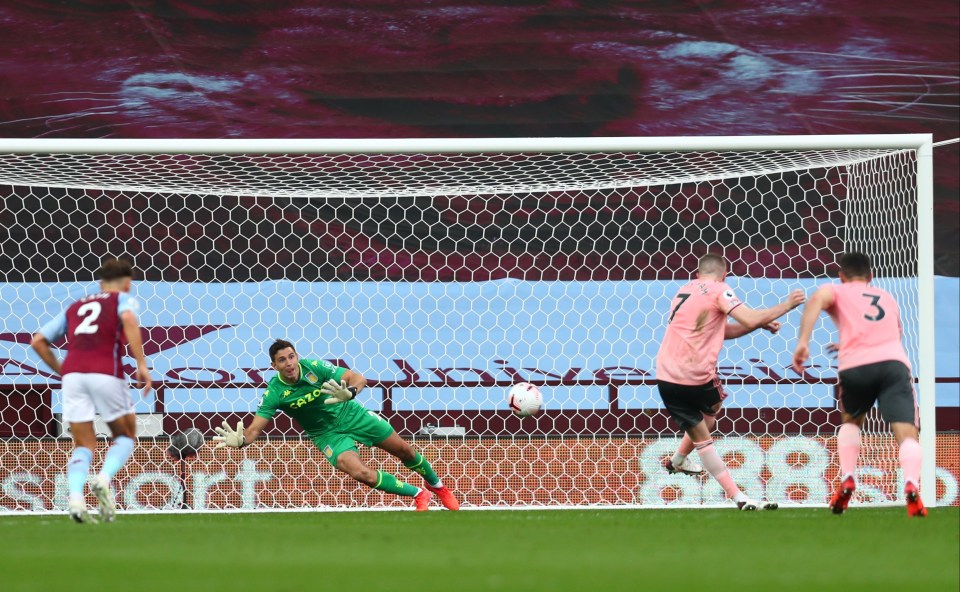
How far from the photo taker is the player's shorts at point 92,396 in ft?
20.8

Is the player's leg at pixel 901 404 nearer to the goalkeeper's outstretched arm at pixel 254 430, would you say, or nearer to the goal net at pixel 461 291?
the goal net at pixel 461 291

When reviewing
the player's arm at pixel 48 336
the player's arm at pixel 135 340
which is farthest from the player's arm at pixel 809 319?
the player's arm at pixel 48 336

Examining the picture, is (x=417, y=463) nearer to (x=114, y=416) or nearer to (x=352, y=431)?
(x=352, y=431)

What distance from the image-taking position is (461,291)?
11914 millimetres

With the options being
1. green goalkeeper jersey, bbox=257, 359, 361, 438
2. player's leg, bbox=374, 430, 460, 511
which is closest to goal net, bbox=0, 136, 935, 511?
player's leg, bbox=374, 430, 460, 511

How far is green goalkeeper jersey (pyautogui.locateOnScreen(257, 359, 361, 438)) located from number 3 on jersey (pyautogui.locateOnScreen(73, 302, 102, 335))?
6.35ft

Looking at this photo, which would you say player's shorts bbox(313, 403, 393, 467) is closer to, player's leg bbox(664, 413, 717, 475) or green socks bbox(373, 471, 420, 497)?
green socks bbox(373, 471, 420, 497)

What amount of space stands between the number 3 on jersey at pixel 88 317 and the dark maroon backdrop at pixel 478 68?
7.20m

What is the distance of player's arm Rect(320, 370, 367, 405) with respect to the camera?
7785 mm

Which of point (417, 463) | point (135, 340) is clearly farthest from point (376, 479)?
point (135, 340)

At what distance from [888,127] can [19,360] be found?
8737 mm

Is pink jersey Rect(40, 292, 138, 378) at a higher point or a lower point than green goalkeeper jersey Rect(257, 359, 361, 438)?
higher

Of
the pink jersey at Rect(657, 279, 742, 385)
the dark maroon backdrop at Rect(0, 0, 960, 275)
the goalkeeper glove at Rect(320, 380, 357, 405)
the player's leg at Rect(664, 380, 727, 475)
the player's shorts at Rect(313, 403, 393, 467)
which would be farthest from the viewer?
the dark maroon backdrop at Rect(0, 0, 960, 275)

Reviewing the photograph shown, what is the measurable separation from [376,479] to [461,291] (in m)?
3.97
